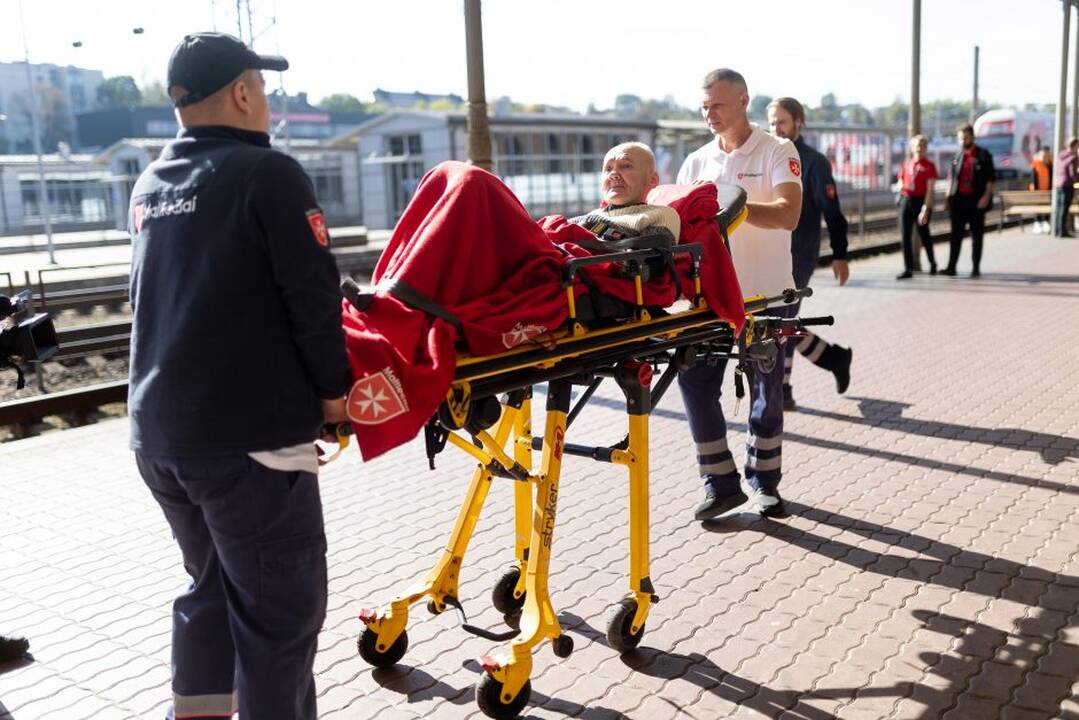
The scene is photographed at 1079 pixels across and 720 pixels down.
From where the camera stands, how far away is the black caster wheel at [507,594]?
4172 millimetres

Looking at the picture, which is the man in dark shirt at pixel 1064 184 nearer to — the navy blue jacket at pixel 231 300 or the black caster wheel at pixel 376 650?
the black caster wheel at pixel 376 650

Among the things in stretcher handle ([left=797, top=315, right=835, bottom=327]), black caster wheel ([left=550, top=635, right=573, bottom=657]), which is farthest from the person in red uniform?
black caster wheel ([left=550, top=635, right=573, bottom=657])

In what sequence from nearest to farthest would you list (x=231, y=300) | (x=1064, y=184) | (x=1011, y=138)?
(x=231, y=300) < (x=1064, y=184) < (x=1011, y=138)

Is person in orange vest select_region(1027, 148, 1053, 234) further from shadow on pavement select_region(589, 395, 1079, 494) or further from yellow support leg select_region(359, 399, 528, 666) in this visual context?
yellow support leg select_region(359, 399, 528, 666)

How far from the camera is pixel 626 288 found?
11.8 ft

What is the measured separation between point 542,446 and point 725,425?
1766 millimetres

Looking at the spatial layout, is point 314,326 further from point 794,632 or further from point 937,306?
point 937,306

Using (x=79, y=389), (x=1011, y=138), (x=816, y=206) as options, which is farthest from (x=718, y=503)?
(x=1011, y=138)

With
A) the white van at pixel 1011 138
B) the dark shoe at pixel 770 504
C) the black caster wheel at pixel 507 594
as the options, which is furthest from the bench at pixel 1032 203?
the white van at pixel 1011 138

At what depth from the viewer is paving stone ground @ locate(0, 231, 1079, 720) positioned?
11.7 feet

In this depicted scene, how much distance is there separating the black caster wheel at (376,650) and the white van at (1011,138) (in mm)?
48894

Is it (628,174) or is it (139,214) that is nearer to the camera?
(139,214)

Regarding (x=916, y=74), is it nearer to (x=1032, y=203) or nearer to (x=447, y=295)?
(x=1032, y=203)

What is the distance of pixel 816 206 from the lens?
24.3 feet
